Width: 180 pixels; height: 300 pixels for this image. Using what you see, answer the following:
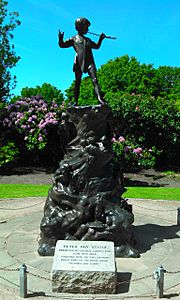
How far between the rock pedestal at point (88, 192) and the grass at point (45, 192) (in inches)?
224

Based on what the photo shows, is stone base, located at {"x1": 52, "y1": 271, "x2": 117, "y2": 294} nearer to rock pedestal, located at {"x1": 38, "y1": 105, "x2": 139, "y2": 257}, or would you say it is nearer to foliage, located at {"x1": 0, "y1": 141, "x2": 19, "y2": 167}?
rock pedestal, located at {"x1": 38, "y1": 105, "x2": 139, "y2": 257}

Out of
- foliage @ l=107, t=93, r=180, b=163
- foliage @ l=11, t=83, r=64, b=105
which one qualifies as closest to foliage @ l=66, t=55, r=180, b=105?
foliage @ l=11, t=83, r=64, b=105

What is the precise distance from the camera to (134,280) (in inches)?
227

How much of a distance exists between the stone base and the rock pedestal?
1.49 m

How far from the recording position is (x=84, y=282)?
5.43 meters

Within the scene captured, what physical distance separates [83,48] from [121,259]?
4739mm

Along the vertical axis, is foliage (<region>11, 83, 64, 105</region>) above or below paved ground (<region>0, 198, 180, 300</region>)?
above

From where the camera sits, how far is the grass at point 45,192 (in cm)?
1315

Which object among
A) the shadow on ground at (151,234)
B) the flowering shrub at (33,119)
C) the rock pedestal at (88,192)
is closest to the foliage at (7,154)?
the flowering shrub at (33,119)

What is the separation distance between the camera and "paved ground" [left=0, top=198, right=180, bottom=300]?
541 cm

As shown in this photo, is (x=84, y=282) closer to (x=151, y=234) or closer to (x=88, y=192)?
Answer: (x=88, y=192)

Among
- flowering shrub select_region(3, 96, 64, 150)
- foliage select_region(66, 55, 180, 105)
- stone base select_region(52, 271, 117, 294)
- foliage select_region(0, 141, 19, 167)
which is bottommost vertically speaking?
stone base select_region(52, 271, 117, 294)

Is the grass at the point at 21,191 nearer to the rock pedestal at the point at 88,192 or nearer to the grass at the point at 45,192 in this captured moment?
the grass at the point at 45,192

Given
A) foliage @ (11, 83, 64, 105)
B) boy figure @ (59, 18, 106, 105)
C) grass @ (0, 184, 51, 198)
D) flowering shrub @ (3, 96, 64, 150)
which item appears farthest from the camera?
foliage @ (11, 83, 64, 105)
